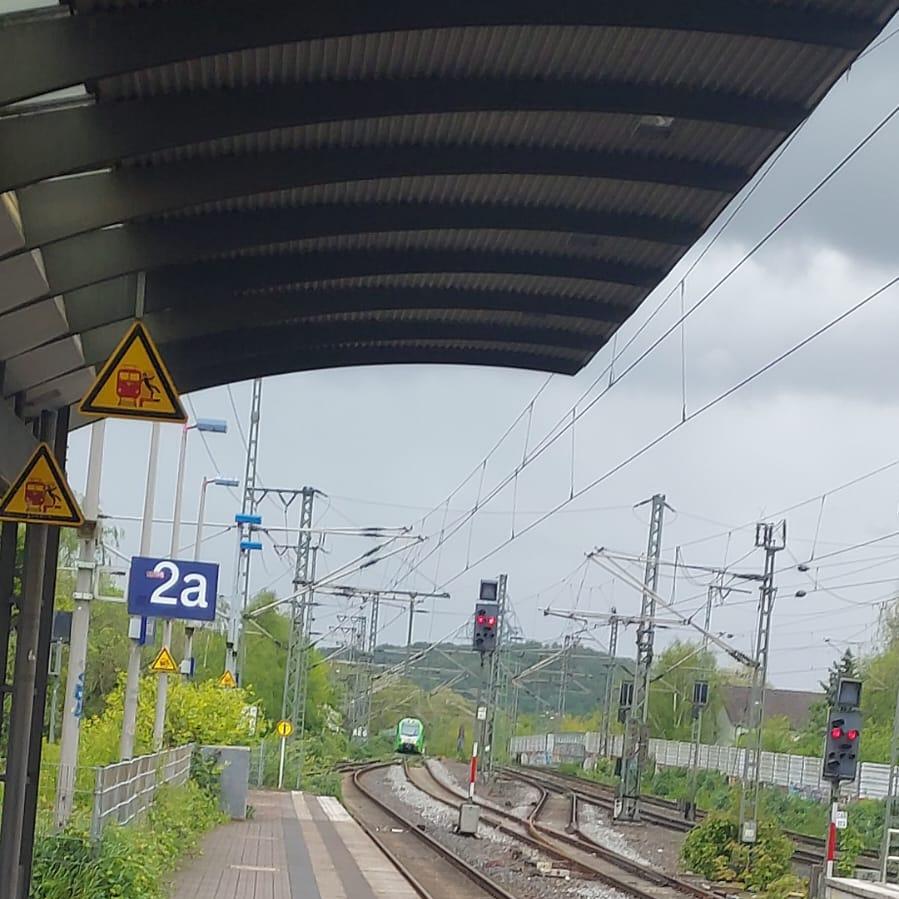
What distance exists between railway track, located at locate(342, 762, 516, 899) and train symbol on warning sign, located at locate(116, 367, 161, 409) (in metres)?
13.1

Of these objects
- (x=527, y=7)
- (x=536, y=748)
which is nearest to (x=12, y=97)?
(x=527, y=7)

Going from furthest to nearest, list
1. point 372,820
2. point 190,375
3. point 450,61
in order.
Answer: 1. point 372,820
2. point 190,375
3. point 450,61

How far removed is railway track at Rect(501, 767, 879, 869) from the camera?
122 feet

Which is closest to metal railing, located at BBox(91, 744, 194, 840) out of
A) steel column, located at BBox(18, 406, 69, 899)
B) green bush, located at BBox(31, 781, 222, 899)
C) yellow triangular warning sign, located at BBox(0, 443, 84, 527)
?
green bush, located at BBox(31, 781, 222, 899)

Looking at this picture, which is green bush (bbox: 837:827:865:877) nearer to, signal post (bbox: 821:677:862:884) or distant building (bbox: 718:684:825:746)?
signal post (bbox: 821:677:862:884)

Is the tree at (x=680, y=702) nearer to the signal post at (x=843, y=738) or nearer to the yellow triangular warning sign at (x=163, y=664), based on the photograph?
the signal post at (x=843, y=738)

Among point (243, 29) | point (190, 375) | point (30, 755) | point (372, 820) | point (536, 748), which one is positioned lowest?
point (536, 748)

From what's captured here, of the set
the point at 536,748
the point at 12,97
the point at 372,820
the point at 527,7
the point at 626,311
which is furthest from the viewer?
the point at 536,748

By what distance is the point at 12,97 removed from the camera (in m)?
6.05

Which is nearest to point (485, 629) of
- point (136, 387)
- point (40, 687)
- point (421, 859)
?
point (421, 859)

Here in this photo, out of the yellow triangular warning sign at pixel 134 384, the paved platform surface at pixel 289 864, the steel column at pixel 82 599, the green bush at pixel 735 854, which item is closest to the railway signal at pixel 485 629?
the paved platform surface at pixel 289 864

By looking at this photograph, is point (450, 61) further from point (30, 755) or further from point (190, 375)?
point (30, 755)

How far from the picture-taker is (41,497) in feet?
33.3

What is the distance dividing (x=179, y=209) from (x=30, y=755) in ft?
17.3
